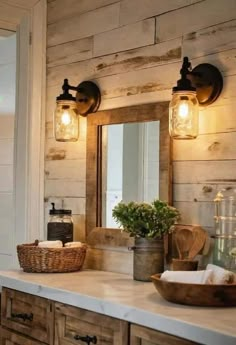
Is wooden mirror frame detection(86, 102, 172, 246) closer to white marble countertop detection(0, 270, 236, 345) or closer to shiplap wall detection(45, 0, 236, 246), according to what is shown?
shiplap wall detection(45, 0, 236, 246)

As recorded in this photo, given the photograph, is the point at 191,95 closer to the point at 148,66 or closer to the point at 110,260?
the point at 148,66

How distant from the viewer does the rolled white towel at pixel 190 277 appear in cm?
188

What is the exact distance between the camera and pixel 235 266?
215 centimetres

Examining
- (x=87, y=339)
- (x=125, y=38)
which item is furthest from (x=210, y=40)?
(x=87, y=339)

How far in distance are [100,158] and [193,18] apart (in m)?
0.80

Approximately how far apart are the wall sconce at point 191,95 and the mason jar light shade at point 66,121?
2.15 ft

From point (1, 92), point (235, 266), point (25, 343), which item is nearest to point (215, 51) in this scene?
point (235, 266)

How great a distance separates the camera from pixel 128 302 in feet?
6.28

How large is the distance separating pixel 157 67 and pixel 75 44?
62 cm

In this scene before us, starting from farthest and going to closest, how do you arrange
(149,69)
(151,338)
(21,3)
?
(21,3) → (149,69) → (151,338)

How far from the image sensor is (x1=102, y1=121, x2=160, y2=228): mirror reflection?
2.49 meters

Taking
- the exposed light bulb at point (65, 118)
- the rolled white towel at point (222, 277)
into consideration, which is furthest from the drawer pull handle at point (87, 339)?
the exposed light bulb at point (65, 118)

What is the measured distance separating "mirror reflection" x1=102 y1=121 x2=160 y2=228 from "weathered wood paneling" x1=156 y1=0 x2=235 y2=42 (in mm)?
399

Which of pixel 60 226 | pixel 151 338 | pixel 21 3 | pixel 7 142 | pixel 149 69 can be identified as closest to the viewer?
pixel 151 338
